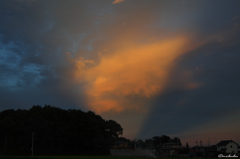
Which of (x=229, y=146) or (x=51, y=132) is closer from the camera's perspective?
(x=51, y=132)

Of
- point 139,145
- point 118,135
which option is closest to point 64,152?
point 139,145

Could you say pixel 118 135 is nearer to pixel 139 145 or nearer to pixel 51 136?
pixel 139 145

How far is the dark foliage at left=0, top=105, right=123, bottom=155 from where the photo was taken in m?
56.9

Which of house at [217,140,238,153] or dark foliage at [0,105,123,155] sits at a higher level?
dark foliage at [0,105,123,155]

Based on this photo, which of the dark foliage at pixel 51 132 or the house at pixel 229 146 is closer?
the dark foliage at pixel 51 132

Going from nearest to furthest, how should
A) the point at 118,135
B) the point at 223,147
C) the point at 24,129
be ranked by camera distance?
1. the point at 24,129
2. the point at 223,147
3. the point at 118,135

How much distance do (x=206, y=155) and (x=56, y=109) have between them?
41.2 meters

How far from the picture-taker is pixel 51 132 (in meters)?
61.8

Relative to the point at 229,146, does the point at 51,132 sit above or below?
above

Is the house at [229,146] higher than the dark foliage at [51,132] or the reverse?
the reverse

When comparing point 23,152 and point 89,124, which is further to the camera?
point 89,124

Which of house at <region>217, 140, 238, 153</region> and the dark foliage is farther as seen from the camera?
house at <region>217, 140, 238, 153</region>

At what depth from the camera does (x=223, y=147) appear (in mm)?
76500

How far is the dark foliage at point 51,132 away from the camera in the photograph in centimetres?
5687
